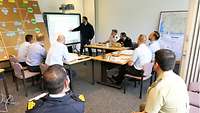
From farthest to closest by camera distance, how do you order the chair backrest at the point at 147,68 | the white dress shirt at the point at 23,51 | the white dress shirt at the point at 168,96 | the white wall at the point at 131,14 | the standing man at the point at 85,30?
1. the standing man at the point at 85,30
2. the white wall at the point at 131,14
3. the white dress shirt at the point at 23,51
4. the chair backrest at the point at 147,68
5. the white dress shirt at the point at 168,96

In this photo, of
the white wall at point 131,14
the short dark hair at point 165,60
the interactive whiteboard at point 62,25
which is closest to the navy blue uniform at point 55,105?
the short dark hair at point 165,60

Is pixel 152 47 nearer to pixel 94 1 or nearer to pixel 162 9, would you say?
pixel 162 9

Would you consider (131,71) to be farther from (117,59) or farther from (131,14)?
(131,14)

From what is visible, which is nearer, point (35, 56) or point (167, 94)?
point (167, 94)

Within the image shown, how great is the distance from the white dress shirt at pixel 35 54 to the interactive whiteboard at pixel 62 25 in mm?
1960

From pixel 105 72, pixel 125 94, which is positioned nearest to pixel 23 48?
pixel 105 72

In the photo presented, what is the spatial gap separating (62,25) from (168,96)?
5.47 m

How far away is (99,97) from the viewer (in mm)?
3354

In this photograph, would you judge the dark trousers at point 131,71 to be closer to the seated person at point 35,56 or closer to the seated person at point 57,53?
the seated person at point 57,53

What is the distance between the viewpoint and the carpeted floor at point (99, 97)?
9.56ft

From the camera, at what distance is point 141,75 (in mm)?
3264

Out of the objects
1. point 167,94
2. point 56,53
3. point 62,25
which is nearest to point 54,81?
point 167,94

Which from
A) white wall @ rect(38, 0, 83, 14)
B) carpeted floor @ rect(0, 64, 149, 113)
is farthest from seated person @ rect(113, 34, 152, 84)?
white wall @ rect(38, 0, 83, 14)

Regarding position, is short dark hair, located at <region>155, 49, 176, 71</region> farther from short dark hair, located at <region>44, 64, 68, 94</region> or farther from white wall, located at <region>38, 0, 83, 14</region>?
white wall, located at <region>38, 0, 83, 14</region>
